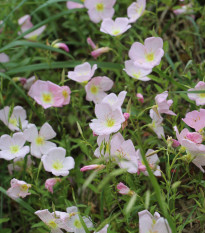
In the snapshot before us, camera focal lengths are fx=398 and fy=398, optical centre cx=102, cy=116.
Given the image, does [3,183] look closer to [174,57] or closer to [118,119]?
[118,119]

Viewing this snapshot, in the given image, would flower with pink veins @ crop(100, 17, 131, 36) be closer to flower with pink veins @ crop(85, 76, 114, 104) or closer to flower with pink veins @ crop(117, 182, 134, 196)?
flower with pink veins @ crop(85, 76, 114, 104)

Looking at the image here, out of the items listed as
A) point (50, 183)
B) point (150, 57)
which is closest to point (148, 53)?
point (150, 57)

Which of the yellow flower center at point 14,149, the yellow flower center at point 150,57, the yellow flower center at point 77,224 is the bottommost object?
the yellow flower center at point 77,224

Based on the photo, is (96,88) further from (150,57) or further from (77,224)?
(77,224)

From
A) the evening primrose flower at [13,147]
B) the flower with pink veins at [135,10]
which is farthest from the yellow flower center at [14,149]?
the flower with pink veins at [135,10]

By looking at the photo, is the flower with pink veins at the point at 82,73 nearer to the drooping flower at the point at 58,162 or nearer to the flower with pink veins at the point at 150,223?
the drooping flower at the point at 58,162

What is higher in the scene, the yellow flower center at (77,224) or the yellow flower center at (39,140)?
the yellow flower center at (39,140)
